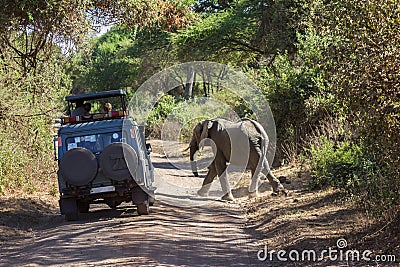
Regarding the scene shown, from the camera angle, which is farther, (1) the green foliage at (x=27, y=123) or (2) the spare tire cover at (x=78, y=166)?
(1) the green foliage at (x=27, y=123)

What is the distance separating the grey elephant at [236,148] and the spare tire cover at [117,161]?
174 inches

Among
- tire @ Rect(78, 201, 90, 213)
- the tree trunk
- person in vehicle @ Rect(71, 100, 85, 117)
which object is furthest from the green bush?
the tree trunk

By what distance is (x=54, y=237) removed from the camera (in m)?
12.5

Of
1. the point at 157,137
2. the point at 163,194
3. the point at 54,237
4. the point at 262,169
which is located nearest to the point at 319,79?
the point at 262,169

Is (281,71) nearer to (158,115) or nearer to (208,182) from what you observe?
(208,182)

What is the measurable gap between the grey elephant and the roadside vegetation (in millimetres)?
1269

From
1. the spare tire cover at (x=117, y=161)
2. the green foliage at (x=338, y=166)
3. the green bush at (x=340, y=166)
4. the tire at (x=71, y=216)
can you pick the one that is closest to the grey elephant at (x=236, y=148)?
the green bush at (x=340, y=166)

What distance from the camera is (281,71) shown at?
21953 mm

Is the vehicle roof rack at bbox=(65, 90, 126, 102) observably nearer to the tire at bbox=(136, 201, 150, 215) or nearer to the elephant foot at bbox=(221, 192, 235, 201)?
the tire at bbox=(136, 201, 150, 215)

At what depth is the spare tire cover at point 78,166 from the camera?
1381 cm

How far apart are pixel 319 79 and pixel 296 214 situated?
25.3 feet

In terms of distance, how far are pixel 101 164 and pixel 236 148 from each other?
5403 mm

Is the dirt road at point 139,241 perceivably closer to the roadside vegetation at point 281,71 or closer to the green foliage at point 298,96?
the roadside vegetation at point 281,71

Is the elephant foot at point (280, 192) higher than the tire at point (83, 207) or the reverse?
the reverse
